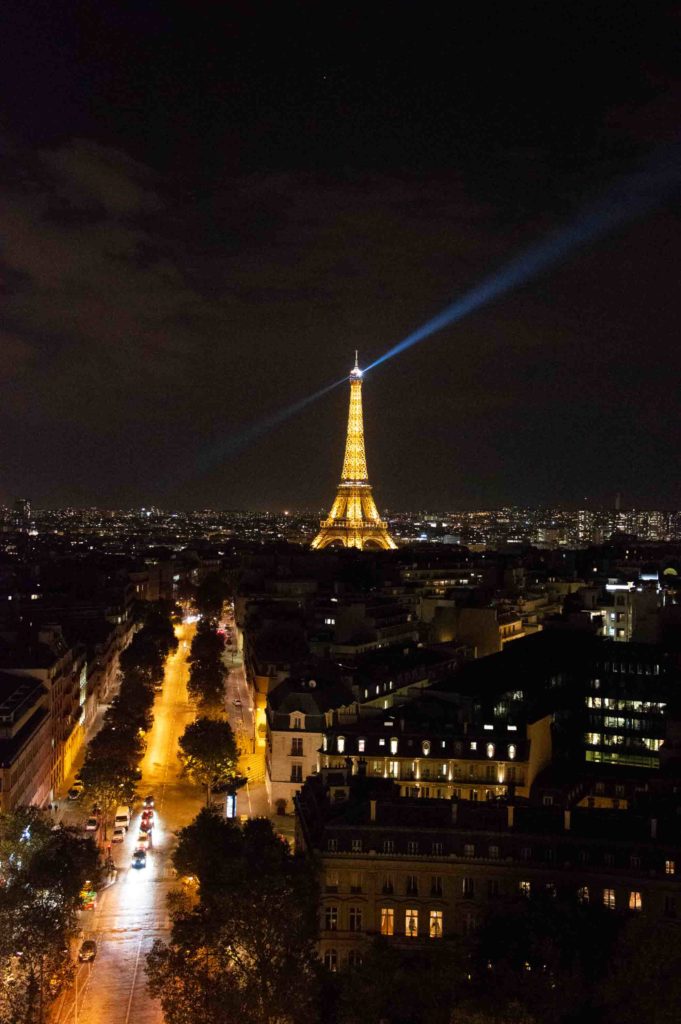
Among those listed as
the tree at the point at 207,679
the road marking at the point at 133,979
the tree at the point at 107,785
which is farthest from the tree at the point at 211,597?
the road marking at the point at 133,979

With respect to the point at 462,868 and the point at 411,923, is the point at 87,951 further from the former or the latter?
the point at 462,868

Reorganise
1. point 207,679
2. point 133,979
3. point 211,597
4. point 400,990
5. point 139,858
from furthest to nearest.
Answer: point 211,597 → point 207,679 → point 139,858 → point 133,979 → point 400,990

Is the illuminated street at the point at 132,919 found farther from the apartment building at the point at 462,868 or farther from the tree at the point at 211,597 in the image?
the tree at the point at 211,597

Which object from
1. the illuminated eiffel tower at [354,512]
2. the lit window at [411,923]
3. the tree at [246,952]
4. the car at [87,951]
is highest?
the illuminated eiffel tower at [354,512]

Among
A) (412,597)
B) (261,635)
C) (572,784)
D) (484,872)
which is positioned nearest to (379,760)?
(572,784)

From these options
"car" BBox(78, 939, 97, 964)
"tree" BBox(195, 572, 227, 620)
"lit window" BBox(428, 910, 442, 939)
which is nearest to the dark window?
"lit window" BBox(428, 910, 442, 939)

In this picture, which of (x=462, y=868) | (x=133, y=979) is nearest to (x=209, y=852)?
(x=133, y=979)
